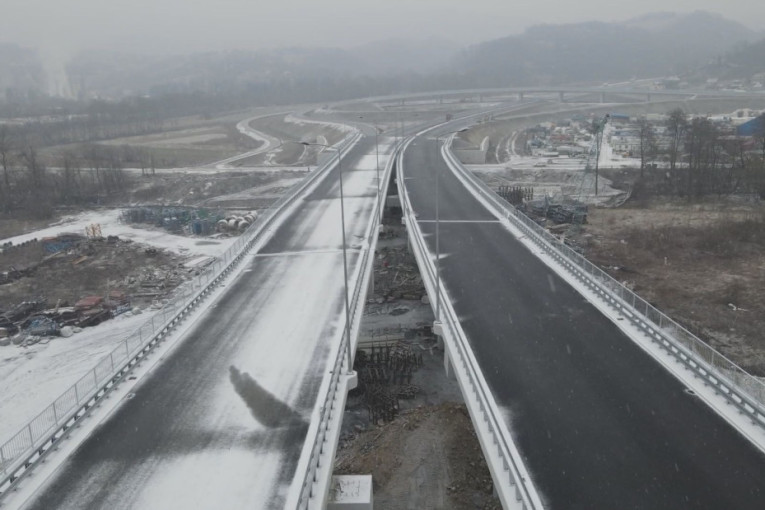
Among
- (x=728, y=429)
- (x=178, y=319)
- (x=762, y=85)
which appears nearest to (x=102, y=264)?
(x=178, y=319)

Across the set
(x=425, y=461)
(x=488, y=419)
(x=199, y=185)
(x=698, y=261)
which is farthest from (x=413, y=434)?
(x=199, y=185)

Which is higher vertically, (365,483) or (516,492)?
(516,492)

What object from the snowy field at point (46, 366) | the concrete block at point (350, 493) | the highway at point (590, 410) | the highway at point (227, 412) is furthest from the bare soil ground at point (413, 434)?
the snowy field at point (46, 366)

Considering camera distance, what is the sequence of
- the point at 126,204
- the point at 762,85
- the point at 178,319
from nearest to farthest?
the point at 178,319 < the point at 126,204 < the point at 762,85

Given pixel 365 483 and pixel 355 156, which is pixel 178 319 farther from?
pixel 355 156

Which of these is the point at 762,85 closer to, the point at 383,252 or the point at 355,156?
the point at 355,156

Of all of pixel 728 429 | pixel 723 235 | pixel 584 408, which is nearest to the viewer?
pixel 728 429

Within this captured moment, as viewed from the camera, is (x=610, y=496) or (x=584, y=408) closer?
(x=610, y=496)

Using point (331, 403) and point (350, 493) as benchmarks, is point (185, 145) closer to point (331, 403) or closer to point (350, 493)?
point (331, 403)
